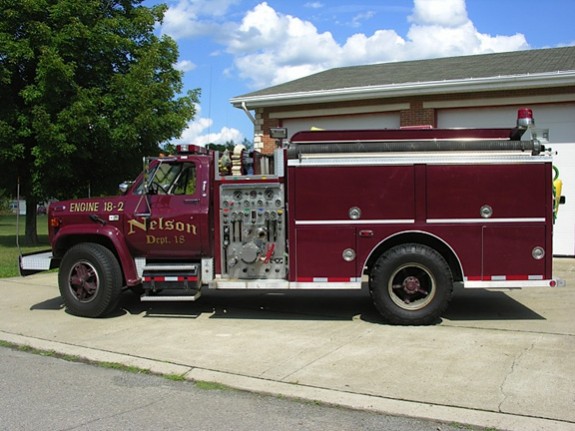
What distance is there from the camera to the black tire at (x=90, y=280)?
25.7 ft

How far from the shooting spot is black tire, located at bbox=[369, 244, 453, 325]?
7176mm

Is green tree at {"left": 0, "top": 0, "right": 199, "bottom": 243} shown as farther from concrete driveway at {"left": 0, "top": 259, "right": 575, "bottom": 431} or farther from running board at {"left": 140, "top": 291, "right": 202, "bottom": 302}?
running board at {"left": 140, "top": 291, "right": 202, "bottom": 302}

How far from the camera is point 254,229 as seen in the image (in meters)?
7.62

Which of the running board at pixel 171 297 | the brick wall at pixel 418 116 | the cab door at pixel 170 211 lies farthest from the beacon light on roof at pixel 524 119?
the brick wall at pixel 418 116

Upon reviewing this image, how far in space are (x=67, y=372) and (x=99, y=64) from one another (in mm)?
14851

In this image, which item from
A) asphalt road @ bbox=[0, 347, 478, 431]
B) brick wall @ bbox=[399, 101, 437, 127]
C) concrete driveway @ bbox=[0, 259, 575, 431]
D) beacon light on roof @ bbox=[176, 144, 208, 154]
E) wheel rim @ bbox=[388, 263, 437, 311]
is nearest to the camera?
asphalt road @ bbox=[0, 347, 478, 431]

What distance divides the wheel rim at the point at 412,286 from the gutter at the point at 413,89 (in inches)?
290

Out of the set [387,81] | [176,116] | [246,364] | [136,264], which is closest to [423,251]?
[246,364]

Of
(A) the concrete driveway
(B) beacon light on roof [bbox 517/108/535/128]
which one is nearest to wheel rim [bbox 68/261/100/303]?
(A) the concrete driveway

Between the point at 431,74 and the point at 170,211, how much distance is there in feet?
31.3

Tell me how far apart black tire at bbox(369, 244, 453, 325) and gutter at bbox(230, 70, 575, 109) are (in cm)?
722

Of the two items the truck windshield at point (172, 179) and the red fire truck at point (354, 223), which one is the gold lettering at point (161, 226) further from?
the truck windshield at point (172, 179)

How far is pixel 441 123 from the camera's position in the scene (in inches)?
553

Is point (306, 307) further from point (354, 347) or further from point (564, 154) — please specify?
point (564, 154)
